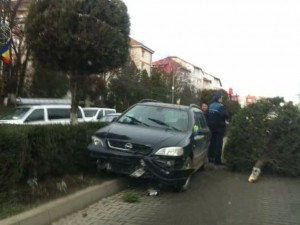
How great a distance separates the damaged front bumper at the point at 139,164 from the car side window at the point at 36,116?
1106 centimetres

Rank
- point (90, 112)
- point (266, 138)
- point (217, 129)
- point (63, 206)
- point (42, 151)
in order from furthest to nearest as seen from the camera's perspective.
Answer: point (90, 112), point (217, 129), point (266, 138), point (42, 151), point (63, 206)

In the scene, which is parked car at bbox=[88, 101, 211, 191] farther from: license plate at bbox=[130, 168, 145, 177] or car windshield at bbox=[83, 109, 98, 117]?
car windshield at bbox=[83, 109, 98, 117]

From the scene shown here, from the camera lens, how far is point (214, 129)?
13141 millimetres

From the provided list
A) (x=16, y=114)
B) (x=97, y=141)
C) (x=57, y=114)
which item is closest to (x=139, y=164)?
(x=97, y=141)

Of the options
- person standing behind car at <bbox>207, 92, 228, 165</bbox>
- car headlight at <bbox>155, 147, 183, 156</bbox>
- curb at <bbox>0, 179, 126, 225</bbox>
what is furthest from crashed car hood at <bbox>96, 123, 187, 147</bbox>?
person standing behind car at <bbox>207, 92, 228, 165</bbox>

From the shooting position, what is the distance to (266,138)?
11.6m

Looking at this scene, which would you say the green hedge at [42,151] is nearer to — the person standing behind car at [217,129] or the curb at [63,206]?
the curb at [63,206]

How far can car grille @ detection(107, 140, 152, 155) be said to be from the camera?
28.4 feet

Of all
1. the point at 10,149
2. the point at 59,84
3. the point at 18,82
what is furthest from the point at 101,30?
the point at 59,84

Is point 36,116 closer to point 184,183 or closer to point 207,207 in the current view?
point 184,183

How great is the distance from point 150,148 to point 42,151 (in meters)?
1.93

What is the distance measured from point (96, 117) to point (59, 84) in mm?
14149

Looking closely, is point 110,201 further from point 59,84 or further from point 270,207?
point 59,84

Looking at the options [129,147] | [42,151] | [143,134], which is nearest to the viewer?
[42,151]
